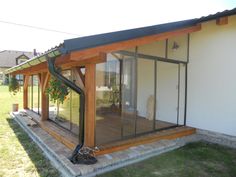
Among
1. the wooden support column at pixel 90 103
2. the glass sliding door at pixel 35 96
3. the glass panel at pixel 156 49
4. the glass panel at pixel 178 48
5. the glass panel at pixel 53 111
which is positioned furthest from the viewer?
the glass sliding door at pixel 35 96

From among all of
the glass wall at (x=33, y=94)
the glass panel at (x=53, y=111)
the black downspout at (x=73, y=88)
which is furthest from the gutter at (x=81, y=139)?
the glass wall at (x=33, y=94)

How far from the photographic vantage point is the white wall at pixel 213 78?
5.80m

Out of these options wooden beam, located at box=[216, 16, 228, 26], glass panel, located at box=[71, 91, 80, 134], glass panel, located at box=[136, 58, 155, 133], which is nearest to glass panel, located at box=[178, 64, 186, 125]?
glass panel, located at box=[136, 58, 155, 133]

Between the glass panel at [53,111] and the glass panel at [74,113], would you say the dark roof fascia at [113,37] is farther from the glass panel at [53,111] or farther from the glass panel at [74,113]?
the glass panel at [53,111]

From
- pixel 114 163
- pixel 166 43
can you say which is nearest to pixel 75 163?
pixel 114 163

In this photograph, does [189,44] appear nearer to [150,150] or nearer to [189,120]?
[189,120]

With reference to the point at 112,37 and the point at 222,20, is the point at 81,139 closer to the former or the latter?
the point at 112,37

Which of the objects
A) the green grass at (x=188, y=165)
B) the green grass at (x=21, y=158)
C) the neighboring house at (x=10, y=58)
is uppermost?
the neighboring house at (x=10, y=58)

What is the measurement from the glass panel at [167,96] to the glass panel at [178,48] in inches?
14.7

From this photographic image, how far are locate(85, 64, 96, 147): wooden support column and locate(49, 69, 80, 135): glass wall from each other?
524 millimetres

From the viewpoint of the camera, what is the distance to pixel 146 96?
6.81m

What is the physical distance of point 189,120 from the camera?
6.93 meters

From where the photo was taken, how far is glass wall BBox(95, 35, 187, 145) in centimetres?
509

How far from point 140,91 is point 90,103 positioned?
8.78 ft
